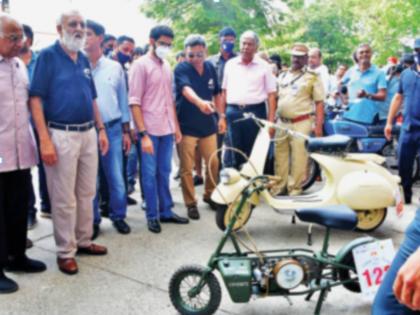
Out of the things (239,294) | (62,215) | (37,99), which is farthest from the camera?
(62,215)

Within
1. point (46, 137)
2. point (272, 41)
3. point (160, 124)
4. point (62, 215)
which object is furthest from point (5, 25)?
point (272, 41)

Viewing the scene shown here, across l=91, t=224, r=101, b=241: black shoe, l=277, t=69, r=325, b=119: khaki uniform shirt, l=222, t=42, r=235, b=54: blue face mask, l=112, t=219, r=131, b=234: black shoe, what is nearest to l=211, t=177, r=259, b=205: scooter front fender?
l=112, t=219, r=131, b=234: black shoe

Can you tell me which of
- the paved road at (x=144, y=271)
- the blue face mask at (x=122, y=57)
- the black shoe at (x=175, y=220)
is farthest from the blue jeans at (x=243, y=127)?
the blue face mask at (x=122, y=57)

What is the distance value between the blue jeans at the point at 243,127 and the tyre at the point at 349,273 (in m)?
2.52

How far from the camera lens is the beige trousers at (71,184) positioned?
3385 millimetres

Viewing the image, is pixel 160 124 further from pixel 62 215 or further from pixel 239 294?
pixel 239 294

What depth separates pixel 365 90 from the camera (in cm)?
612

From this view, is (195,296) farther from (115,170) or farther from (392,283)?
(115,170)

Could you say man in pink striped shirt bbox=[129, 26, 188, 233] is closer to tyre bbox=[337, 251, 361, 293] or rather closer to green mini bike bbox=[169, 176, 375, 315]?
green mini bike bbox=[169, 176, 375, 315]

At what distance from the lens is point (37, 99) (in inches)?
128

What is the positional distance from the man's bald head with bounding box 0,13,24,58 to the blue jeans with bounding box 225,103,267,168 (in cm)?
268

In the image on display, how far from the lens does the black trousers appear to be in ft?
10.5

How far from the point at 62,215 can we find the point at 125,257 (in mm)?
680

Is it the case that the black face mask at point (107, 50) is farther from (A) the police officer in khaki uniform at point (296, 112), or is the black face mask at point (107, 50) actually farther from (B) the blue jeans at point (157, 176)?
(B) the blue jeans at point (157, 176)
